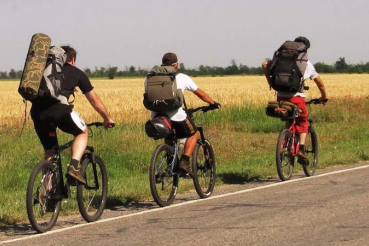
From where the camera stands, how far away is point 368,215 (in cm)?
895

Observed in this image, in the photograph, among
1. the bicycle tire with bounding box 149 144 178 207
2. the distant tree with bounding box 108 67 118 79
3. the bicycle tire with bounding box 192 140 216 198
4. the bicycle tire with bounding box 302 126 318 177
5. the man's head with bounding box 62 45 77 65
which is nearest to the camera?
the man's head with bounding box 62 45 77 65

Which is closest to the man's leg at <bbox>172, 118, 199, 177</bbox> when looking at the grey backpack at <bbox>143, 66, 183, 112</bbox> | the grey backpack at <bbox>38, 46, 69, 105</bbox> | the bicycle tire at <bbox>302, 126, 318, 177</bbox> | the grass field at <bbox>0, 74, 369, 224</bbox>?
the grey backpack at <bbox>143, 66, 183, 112</bbox>

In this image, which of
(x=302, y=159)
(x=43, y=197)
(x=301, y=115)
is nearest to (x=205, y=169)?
(x=302, y=159)

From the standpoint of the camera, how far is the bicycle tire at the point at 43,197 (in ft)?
27.5

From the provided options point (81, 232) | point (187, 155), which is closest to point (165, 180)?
point (187, 155)

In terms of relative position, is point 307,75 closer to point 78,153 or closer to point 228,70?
point 78,153

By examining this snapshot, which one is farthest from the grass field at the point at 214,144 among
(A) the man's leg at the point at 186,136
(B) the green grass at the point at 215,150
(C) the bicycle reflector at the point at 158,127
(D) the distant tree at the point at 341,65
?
(D) the distant tree at the point at 341,65

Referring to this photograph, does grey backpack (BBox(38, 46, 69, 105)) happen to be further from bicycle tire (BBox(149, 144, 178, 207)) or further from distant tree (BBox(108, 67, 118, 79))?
distant tree (BBox(108, 67, 118, 79))

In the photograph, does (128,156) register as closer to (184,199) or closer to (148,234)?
(184,199)

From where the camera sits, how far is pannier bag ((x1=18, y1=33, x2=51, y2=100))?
328 inches

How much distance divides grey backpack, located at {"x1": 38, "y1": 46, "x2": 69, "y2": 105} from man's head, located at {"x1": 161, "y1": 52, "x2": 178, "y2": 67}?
6.72 feet

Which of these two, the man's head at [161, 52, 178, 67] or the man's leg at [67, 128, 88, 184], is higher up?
the man's head at [161, 52, 178, 67]

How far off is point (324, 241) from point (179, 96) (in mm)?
3335

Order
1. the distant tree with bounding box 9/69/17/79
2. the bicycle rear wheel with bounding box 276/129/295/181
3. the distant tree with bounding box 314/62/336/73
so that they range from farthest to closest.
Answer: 1. the distant tree with bounding box 9/69/17/79
2. the distant tree with bounding box 314/62/336/73
3. the bicycle rear wheel with bounding box 276/129/295/181
